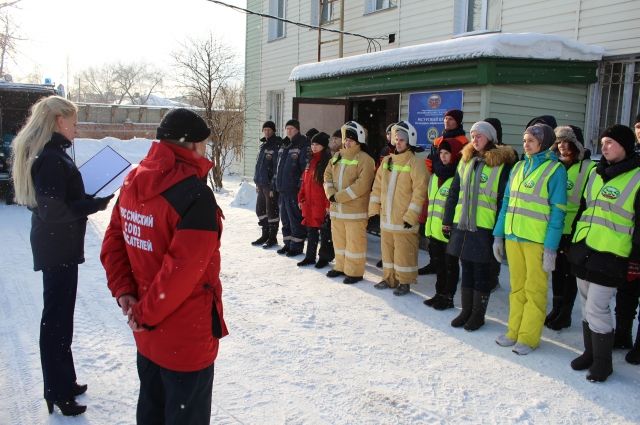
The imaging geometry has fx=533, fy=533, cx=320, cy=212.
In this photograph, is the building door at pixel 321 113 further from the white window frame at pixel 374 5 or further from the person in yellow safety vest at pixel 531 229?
the person in yellow safety vest at pixel 531 229

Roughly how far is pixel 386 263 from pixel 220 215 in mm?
4207

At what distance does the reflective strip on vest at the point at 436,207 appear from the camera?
5.58 meters

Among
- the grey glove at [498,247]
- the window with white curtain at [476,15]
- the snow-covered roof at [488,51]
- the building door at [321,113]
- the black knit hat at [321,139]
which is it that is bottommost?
the grey glove at [498,247]

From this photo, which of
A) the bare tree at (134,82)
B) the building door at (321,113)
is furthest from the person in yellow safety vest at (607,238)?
the bare tree at (134,82)

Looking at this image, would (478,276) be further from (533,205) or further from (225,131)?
(225,131)

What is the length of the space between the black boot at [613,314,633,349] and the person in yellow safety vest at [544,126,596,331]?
1.74ft

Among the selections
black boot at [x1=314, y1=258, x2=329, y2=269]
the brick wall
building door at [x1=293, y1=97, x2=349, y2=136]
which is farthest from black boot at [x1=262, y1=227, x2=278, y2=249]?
the brick wall

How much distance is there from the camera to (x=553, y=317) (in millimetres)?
5281

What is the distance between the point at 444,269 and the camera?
19.1ft

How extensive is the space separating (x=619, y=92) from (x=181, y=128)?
24.6 ft

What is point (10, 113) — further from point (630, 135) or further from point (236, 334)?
point (630, 135)

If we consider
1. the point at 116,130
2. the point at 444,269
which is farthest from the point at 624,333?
the point at 116,130

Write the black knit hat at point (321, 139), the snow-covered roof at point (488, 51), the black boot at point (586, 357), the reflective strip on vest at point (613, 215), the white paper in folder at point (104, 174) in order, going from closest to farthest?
1. the white paper in folder at point (104, 174)
2. the reflective strip on vest at point (613, 215)
3. the black boot at point (586, 357)
4. the snow-covered roof at point (488, 51)
5. the black knit hat at point (321, 139)

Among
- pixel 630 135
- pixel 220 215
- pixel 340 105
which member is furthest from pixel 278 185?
pixel 220 215
